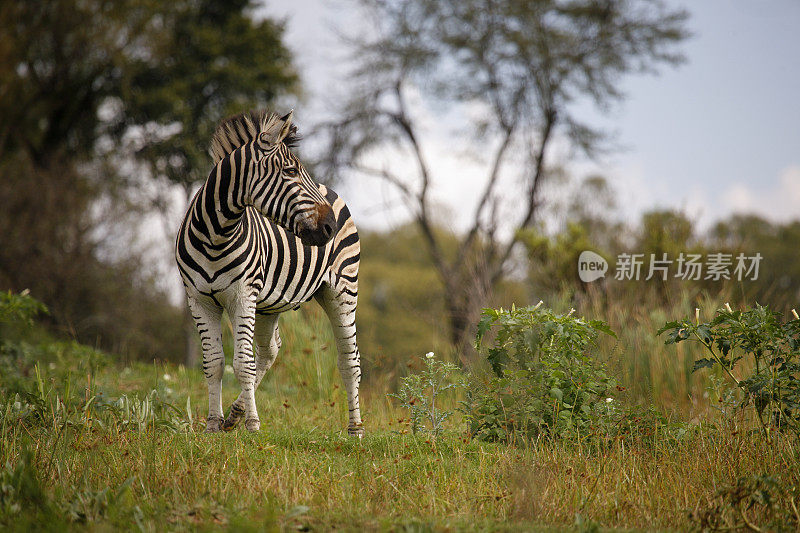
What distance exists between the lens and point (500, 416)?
17.9 ft

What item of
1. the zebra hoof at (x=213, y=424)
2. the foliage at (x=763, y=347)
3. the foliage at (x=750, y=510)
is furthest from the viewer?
the zebra hoof at (x=213, y=424)

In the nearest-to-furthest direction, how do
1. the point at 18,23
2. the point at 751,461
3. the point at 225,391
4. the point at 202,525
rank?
the point at 202,525 < the point at 751,461 < the point at 225,391 < the point at 18,23

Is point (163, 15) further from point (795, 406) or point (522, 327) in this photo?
point (795, 406)

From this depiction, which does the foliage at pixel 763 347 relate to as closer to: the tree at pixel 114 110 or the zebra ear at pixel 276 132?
the zebra ear at pixel 276 132

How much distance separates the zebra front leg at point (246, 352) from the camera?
17.6 feet

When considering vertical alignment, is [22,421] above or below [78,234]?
below

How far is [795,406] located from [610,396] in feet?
4.30

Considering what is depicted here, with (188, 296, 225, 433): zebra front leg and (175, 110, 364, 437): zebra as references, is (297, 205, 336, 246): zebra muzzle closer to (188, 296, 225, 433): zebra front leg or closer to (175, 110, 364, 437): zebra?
(175, 110, 364, 437): zebra

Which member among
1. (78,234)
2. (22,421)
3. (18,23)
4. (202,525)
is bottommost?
(202,525)

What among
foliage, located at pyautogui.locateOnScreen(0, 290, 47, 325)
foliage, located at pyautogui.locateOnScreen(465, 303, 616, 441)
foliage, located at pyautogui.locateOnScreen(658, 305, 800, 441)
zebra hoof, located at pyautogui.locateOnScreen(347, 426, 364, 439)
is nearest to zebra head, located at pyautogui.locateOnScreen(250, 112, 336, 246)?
foliage, located at pyautogui.locateOnScreen(465, 303, 616, 441)

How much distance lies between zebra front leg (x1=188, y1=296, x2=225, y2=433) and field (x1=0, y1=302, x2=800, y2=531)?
235 mm

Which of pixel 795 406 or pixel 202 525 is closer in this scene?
pixel 202 525

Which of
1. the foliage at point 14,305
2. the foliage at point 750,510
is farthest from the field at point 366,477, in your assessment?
the foliage at point 14,305

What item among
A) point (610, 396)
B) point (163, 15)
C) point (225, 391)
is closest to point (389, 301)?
point (163, 15)
